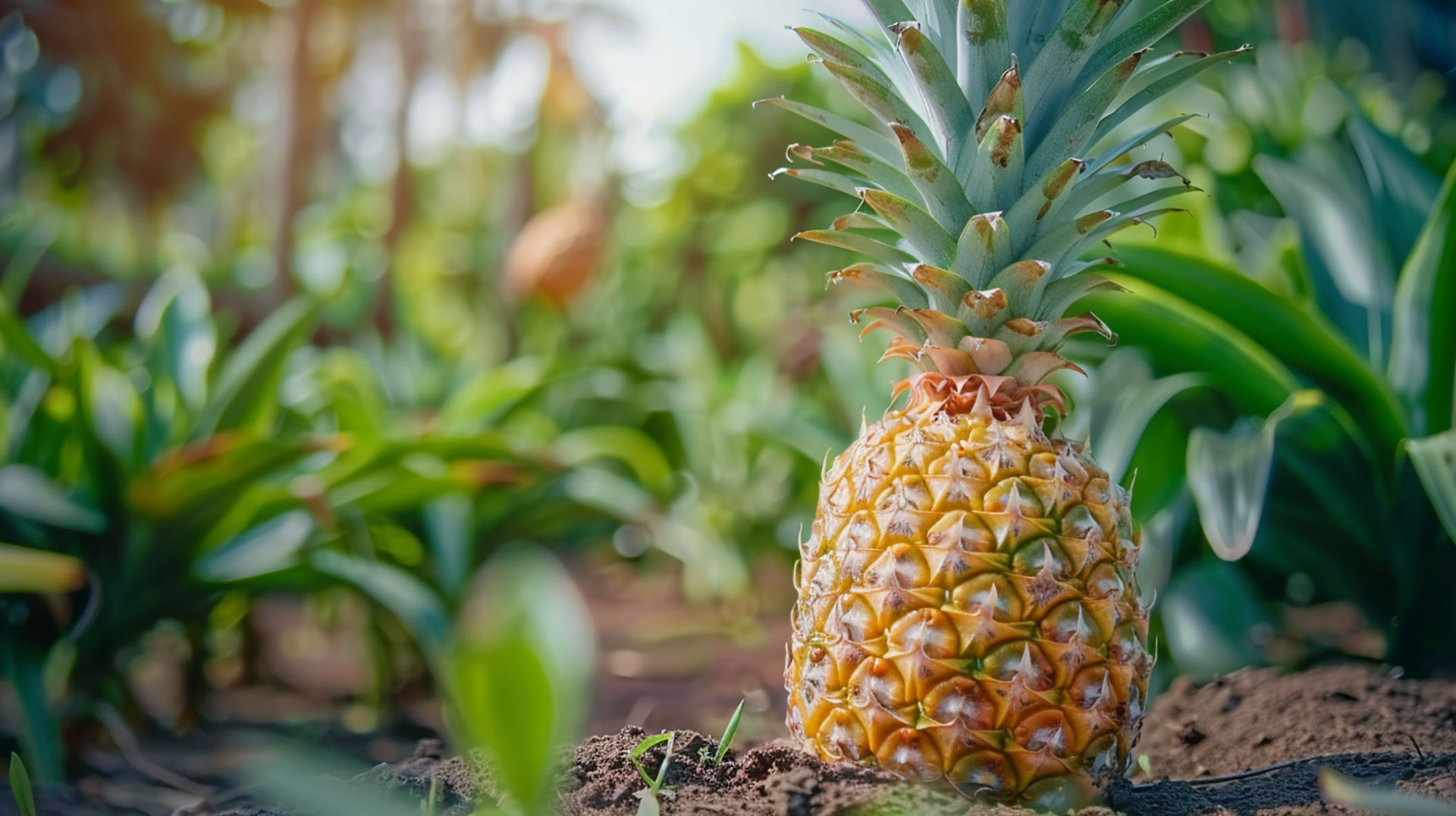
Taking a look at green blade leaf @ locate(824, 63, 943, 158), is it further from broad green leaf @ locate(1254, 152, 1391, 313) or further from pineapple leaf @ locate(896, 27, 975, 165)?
broad green leaf @ locate(1254, 152, 1391, 313)

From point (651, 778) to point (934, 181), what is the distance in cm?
70

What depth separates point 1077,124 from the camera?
1.00 m

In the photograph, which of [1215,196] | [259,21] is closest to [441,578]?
[1215,196]

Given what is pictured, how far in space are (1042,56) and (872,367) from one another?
4.88ft

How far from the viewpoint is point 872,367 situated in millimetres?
2461

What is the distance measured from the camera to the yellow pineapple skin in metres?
0.88

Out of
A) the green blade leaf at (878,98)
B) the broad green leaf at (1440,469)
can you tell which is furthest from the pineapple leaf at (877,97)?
the broad green leaf at (1440,469)

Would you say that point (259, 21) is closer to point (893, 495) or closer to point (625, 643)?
point (625, 643)

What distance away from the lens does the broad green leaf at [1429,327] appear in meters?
1.31

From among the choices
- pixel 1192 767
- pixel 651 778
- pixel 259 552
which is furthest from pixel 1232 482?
pixel 259 552

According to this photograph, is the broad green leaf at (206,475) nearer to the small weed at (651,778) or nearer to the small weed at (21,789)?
the small weed at (21,789)

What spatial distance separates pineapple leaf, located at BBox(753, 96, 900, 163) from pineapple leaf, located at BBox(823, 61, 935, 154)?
1.1 inches

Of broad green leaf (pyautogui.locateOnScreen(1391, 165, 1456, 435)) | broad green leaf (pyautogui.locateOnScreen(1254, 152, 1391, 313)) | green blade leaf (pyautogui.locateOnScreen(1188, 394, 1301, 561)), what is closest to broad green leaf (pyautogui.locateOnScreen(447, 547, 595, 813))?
green blade leaf (pyautogui.locateOnScreen(1188, 394, 1301, 561))

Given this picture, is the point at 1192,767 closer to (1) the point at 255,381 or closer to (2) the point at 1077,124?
(2) the point at 1077,124
